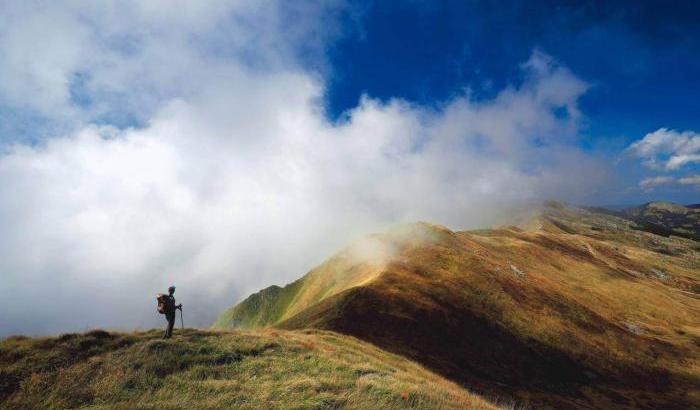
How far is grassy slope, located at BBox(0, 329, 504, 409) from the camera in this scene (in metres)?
17.3

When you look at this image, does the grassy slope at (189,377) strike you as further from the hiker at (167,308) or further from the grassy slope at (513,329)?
the grassy slope at (513,329)

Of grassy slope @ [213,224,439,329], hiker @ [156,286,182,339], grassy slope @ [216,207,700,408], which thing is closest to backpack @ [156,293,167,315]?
hiker @ [156,286,182,339]

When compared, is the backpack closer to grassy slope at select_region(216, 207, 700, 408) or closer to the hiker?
the hiker

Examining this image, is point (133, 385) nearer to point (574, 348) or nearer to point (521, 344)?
point (521, 344)

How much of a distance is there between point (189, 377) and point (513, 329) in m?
56.0

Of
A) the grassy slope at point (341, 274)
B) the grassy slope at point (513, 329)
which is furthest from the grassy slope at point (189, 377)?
the grassy slope at point (341, 274)

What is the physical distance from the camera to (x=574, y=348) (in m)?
61.4

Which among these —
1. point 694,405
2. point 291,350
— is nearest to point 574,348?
point 694,405

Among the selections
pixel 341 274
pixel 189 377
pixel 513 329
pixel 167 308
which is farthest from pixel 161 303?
pixel 341 274

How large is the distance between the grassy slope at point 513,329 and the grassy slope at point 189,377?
87.7 feet

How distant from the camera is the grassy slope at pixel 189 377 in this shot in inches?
681

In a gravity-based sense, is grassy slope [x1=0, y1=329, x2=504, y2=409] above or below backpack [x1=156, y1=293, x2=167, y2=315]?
below

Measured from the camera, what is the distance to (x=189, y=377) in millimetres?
19625

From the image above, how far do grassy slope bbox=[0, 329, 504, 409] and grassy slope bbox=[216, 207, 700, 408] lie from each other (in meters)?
26.7
